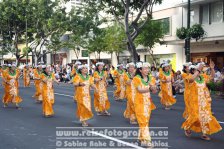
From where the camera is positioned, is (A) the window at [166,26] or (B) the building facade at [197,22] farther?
(A) the window at [166,26]

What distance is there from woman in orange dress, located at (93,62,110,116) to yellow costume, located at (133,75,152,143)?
189 inches

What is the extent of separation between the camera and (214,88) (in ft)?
64.1

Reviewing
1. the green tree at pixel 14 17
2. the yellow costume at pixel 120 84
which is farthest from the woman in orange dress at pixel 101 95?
the green tree at pixel 14 17

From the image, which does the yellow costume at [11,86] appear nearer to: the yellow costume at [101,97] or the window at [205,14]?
the yellow costume at [101,97]

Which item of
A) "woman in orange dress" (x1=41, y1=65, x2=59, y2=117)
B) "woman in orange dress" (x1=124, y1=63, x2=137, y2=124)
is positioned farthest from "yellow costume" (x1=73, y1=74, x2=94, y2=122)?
"woman in orange dress" (x1=41, y1=65, x2=59, y2=117)

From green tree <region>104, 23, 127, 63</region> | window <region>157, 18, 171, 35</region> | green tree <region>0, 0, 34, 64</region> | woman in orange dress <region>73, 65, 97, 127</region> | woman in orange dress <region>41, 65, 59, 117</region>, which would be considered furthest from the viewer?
green tree <region>0, 0, 34, 64</region>

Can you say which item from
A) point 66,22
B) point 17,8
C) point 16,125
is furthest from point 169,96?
point 17,8

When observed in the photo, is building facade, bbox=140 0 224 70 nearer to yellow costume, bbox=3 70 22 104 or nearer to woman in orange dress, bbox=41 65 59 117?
yellow costume, bbox=3 70 22 104

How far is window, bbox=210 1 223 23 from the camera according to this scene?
25.8m

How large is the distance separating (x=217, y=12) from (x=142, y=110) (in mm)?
20506

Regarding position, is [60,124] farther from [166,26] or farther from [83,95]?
[166,26]

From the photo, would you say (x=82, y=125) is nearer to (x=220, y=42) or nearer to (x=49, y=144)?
(x=49, y=144)

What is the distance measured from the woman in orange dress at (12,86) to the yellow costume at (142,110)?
7.90m

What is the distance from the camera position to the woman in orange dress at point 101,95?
40.9 feet
